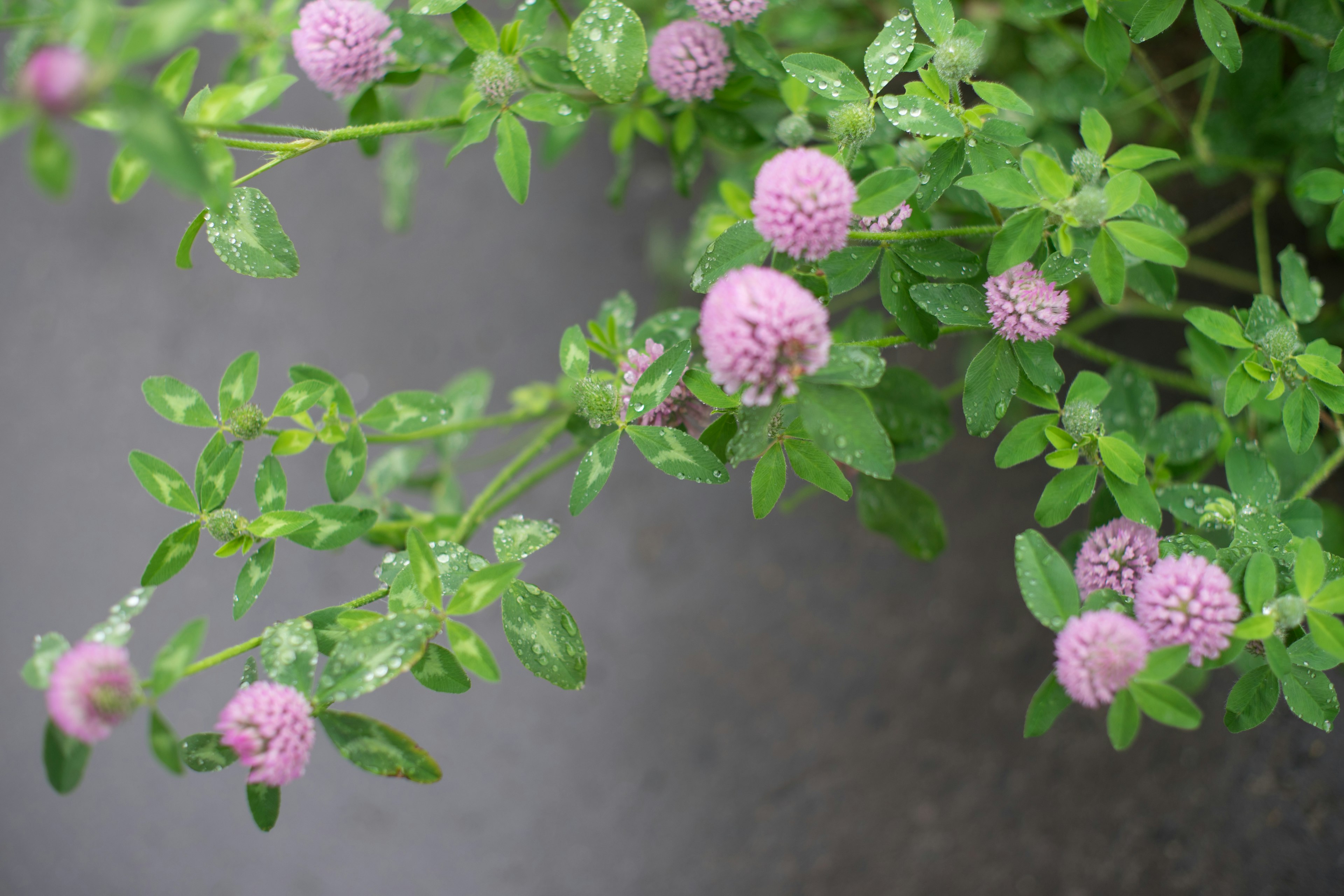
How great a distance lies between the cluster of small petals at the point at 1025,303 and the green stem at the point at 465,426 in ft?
1.54

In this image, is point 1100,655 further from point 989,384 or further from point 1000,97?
point 1000,97

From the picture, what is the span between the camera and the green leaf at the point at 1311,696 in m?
0.65

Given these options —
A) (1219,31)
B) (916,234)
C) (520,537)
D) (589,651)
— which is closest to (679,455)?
(520,537)

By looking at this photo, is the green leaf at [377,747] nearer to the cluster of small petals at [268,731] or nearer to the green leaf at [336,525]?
the cluster of small petals at [268,731]

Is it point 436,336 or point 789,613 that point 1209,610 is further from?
point 436,336

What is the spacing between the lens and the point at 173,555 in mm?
731

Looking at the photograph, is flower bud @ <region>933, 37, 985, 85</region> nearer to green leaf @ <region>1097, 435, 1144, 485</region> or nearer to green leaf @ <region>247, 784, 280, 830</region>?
green leaf @ <region>1097, 435, 1144, 485</region>

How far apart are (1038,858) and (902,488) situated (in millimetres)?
814

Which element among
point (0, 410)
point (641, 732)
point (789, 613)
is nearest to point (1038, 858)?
point (789, 613)

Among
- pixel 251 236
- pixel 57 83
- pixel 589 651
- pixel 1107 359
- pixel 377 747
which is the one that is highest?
pixel 57 83

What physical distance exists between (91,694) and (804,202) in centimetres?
58

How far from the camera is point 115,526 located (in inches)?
62.8

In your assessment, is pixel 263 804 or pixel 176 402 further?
pixel 176 402

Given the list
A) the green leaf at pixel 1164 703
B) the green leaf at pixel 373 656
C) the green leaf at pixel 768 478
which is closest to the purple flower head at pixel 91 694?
the green leaf at pixel 373 656
